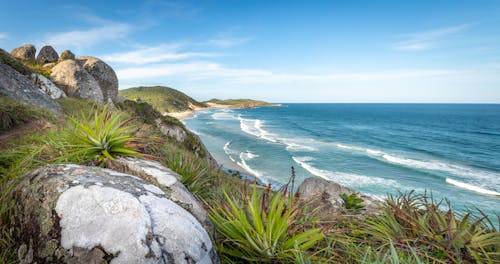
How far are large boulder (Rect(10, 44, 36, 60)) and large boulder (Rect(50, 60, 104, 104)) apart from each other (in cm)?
477

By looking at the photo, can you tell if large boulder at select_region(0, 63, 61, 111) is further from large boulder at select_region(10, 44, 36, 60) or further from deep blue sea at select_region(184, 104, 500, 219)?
deep blue sea at select_region(184, 104, 500, 219)

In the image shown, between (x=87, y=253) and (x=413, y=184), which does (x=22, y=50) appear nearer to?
(x=87, y=253)

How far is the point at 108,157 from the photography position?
2867mm

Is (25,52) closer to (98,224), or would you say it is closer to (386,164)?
(98,224)

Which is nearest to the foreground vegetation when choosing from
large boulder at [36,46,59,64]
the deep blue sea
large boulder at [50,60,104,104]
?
large boulder at [50,60,104,104]

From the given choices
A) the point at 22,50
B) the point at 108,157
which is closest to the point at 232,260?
the point at 108,157

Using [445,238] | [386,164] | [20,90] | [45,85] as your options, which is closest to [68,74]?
[45,85]

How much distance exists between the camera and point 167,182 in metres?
2.69

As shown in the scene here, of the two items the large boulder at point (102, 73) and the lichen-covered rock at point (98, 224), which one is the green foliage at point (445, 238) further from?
the large boulder at point (102, 73)

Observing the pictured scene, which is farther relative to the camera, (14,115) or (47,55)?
(47,55)

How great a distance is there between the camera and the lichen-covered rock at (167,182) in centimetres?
241

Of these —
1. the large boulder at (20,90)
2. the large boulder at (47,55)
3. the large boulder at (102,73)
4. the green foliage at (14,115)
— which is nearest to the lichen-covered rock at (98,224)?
the green foliage at (14,115)

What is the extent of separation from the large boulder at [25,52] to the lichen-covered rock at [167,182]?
18186 mm

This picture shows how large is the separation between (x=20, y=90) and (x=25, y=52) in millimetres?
11328
